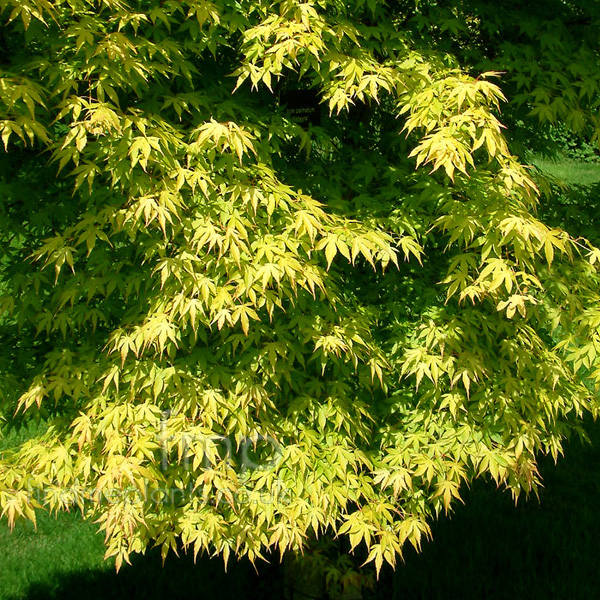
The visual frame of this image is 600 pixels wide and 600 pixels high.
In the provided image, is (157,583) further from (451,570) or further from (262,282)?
(262,282)

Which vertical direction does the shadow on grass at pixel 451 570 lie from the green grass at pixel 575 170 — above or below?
below

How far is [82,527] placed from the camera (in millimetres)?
5824

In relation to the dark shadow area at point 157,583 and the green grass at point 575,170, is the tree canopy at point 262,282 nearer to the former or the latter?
the dark shadow area at point 157,583

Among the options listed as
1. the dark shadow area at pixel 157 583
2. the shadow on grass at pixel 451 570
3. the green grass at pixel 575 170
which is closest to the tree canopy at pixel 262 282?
the shadow on grass at pixel 451 570

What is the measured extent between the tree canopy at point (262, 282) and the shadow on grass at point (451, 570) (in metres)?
1.80

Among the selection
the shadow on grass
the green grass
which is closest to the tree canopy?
the shadow on grass

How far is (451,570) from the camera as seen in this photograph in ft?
16.9

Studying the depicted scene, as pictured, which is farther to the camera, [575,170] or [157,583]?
[575,170]

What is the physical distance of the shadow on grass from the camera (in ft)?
16.1

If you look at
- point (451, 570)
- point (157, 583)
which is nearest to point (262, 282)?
point (157, 583)

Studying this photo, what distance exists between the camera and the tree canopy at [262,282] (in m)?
2.60

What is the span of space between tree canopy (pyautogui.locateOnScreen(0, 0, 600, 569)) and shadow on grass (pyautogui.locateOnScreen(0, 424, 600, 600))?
180 cm

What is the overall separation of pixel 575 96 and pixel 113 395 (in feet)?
7.44

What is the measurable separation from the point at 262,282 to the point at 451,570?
11.4ft
